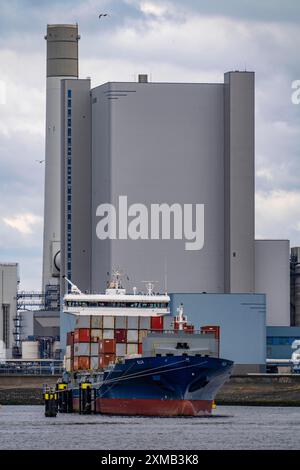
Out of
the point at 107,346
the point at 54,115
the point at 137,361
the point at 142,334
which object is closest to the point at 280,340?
the point at 54,115

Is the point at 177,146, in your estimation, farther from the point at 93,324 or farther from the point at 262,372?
the point at 93,324

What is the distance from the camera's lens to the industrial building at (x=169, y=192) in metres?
169

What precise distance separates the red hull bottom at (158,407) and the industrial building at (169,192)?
54605 mm

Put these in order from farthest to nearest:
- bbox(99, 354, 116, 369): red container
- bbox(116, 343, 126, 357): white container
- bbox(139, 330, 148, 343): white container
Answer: bbox(139, 330, 148, 343): white container → bbox(116, 343, 126, 357): white container → bbox(99, 354, 116, 369): red container

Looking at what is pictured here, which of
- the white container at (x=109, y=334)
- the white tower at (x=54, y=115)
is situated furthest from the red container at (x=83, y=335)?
the white tower at (x=54, y=115)

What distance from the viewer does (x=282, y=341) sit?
174 m

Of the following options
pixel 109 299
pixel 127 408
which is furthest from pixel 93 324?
pixel 127 408

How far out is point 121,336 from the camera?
12262cm

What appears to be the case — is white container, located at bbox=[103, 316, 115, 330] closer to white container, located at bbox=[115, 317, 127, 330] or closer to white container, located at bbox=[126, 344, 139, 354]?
white container, located at bbox=[115, 317, 127, 330]

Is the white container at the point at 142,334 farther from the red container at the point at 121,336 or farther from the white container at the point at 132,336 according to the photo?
the red container at the point at 121,336

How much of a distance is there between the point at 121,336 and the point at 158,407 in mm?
14542

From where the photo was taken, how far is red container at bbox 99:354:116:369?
11800 cm

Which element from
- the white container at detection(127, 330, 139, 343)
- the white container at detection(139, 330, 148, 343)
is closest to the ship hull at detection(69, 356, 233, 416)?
the white container at detection(139, 330, 148, 343)

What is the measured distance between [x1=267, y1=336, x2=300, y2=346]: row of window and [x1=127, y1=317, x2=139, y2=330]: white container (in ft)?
166
